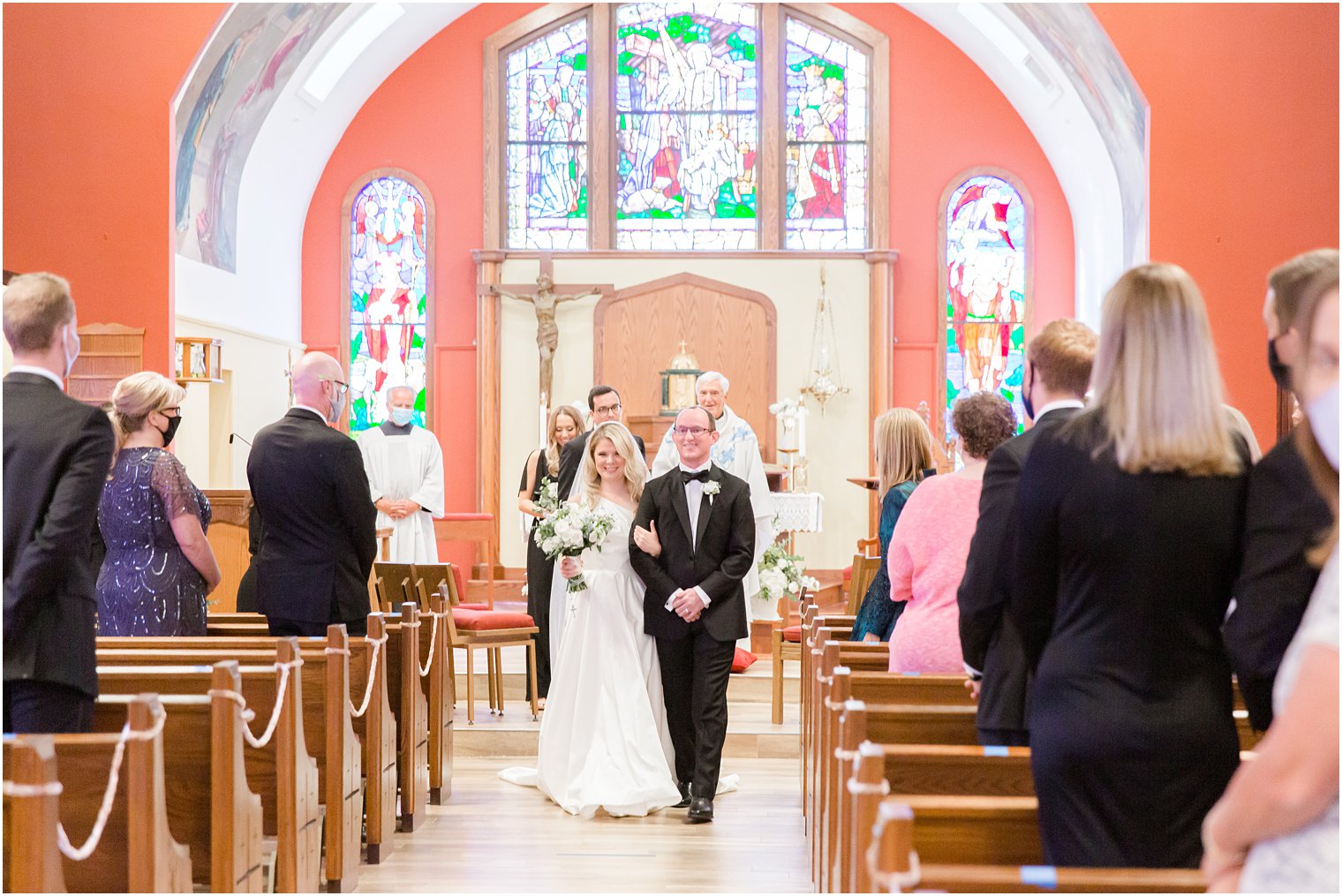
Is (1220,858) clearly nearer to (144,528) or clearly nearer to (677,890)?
(677,890)

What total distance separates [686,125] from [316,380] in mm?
10096

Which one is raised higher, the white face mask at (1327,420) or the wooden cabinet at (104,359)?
the wooden cabinet at (104,359)

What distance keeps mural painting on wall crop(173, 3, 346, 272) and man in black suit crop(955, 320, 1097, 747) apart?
9.40m

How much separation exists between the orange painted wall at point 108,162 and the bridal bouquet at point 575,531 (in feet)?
14.1

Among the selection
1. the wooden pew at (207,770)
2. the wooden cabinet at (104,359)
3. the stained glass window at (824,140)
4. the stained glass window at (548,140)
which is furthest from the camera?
the stained glass window at (548,140)

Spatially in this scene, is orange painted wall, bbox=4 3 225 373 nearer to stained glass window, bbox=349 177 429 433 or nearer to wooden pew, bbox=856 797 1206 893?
stained glass window, bbox=349 177 429 433

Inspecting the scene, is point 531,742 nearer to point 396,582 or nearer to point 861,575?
point 396,582

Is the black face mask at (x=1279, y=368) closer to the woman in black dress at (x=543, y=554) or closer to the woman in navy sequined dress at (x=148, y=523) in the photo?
the woman in navy sequined dress at (x=148, y=523)

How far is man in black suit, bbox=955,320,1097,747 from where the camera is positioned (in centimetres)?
290

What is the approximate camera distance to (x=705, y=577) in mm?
5586

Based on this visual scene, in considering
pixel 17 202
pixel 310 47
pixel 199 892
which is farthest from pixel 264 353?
pixel 199 892

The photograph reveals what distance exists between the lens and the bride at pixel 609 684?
5652 millimetres

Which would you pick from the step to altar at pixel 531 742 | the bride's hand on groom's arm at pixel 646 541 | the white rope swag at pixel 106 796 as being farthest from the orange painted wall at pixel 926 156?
the white rope swag at pixel 106 796

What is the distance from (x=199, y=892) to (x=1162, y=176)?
7243 mm
